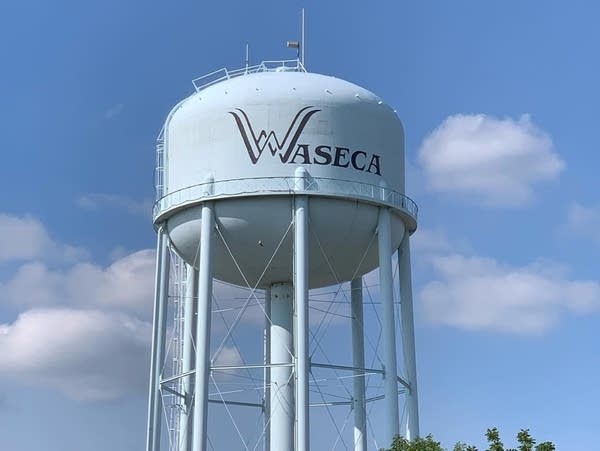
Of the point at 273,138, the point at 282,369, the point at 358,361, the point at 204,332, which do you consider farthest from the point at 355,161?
the point at 358,361

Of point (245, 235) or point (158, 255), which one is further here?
point (158, 255)

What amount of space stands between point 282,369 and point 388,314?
10.6 ft

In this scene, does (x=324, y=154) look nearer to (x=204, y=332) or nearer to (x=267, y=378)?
(x=204, y=332)

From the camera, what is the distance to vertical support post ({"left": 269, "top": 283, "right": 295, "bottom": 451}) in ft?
76.9

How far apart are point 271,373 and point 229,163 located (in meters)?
5.19

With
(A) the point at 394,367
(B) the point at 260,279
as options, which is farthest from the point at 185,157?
(A) the point at 394,367

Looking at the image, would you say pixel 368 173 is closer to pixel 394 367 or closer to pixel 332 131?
pixel 332 131

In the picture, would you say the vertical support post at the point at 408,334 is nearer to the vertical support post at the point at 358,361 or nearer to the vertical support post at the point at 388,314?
the vertical support post at the point at 388,314

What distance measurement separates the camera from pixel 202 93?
2361 centimetres

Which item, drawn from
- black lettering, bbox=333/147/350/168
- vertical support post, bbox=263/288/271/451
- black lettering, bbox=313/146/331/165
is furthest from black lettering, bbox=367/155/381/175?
vertical support post, bbox=263/288/271/451

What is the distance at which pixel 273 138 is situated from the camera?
22000 millimetres

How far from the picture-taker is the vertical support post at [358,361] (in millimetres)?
25172

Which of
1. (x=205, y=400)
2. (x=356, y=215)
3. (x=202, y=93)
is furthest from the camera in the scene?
(x=202, y=93)

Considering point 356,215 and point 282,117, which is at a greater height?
point 282,117
